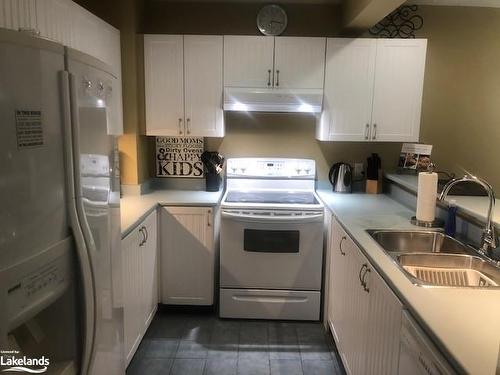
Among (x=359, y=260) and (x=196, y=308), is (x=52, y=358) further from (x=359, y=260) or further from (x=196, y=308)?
(x=196, y=308)

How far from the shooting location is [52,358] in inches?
47.5

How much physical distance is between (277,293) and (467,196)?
4.72 feet

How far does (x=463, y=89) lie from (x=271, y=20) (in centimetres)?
171

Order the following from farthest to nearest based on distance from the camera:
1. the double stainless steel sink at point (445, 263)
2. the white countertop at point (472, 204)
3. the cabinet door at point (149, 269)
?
the cabinet door at point (149, 269)
the white countertop at point (472, 204)
the double stainless steel sink at point (445, 263)

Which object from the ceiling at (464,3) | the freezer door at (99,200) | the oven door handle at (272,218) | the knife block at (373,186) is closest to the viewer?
the freezer door at (99,200)

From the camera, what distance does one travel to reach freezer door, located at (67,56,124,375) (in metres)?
1.20

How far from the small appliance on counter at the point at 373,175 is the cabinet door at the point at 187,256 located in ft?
4.53

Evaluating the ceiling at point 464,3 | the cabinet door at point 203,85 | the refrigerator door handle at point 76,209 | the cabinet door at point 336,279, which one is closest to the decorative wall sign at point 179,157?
the cabinet door at point 203,85

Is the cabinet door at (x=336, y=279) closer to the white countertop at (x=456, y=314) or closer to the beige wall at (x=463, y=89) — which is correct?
the white countertop at (x=456, y=314)

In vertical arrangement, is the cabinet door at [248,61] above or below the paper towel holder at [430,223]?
above

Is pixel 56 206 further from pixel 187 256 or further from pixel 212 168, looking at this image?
pixel 212 168

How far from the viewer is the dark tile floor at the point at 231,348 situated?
2.47 m

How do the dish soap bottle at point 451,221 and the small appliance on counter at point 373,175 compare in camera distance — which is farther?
the small appliance on counter at point 373,175

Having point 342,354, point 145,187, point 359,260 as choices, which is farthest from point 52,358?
point 145,187
